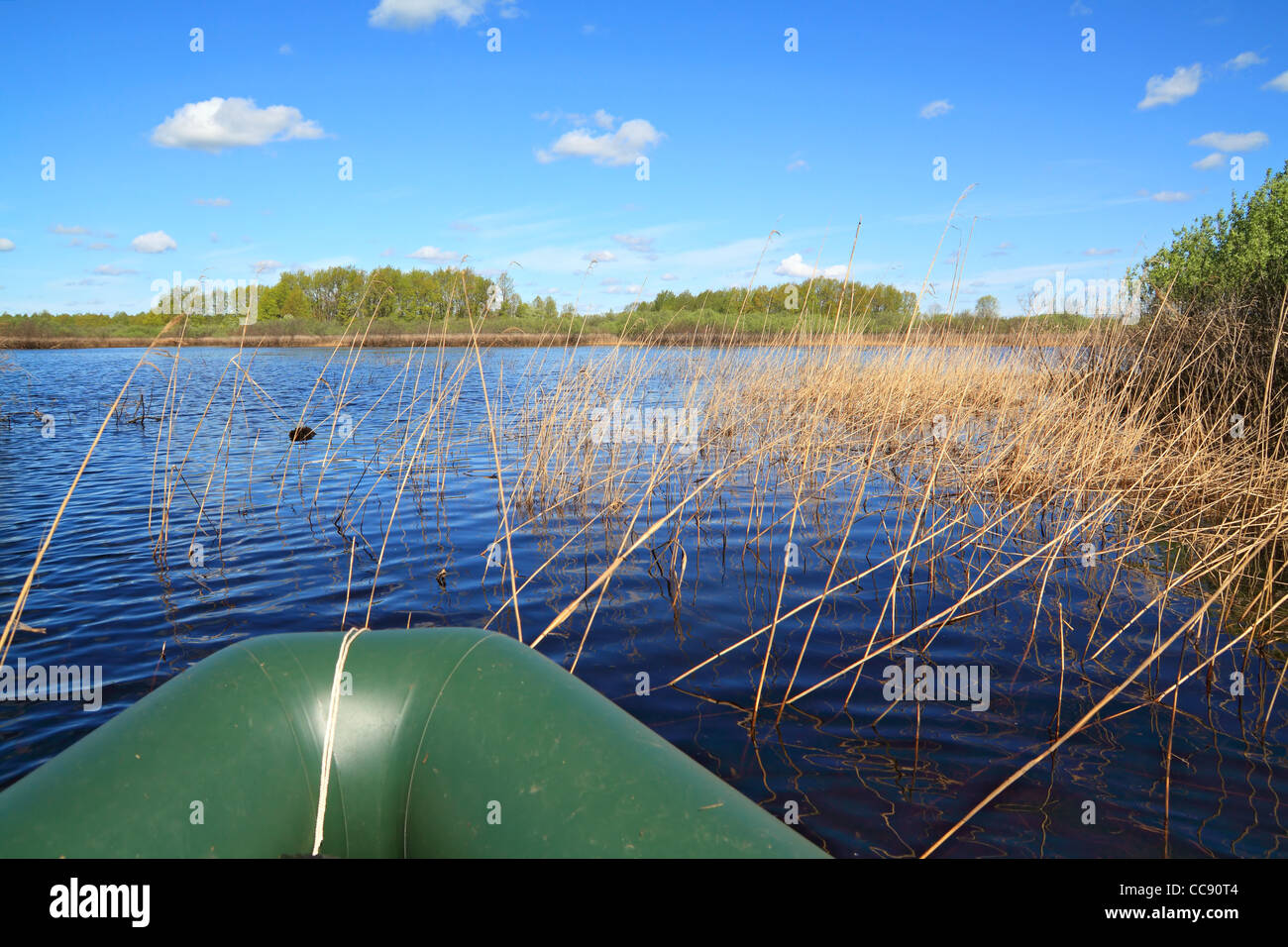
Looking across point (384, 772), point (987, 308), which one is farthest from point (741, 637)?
point (987, 308)

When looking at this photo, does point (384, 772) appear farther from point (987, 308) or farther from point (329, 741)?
point (987, 308)

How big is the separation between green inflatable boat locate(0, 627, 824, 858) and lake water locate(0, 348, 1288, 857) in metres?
1.07

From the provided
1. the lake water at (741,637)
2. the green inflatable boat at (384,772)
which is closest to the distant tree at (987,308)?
the lake water at (741,637)

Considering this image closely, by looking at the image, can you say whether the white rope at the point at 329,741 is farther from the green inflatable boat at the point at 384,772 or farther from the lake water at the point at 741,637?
the lake water at the point at 741,637

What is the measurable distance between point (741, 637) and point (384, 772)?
2152 millimetres

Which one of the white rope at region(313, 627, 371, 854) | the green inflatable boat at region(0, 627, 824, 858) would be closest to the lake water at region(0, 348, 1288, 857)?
the green inflatable boat at region(0, 627, 824, 858)

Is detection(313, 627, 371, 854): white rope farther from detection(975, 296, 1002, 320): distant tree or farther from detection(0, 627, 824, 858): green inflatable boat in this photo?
detection(975, 296, 1002, 320): distant tree

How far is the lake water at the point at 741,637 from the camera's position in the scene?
7.23 feet

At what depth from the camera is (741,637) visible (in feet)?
11.1

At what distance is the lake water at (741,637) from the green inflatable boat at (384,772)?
3.50 feet
